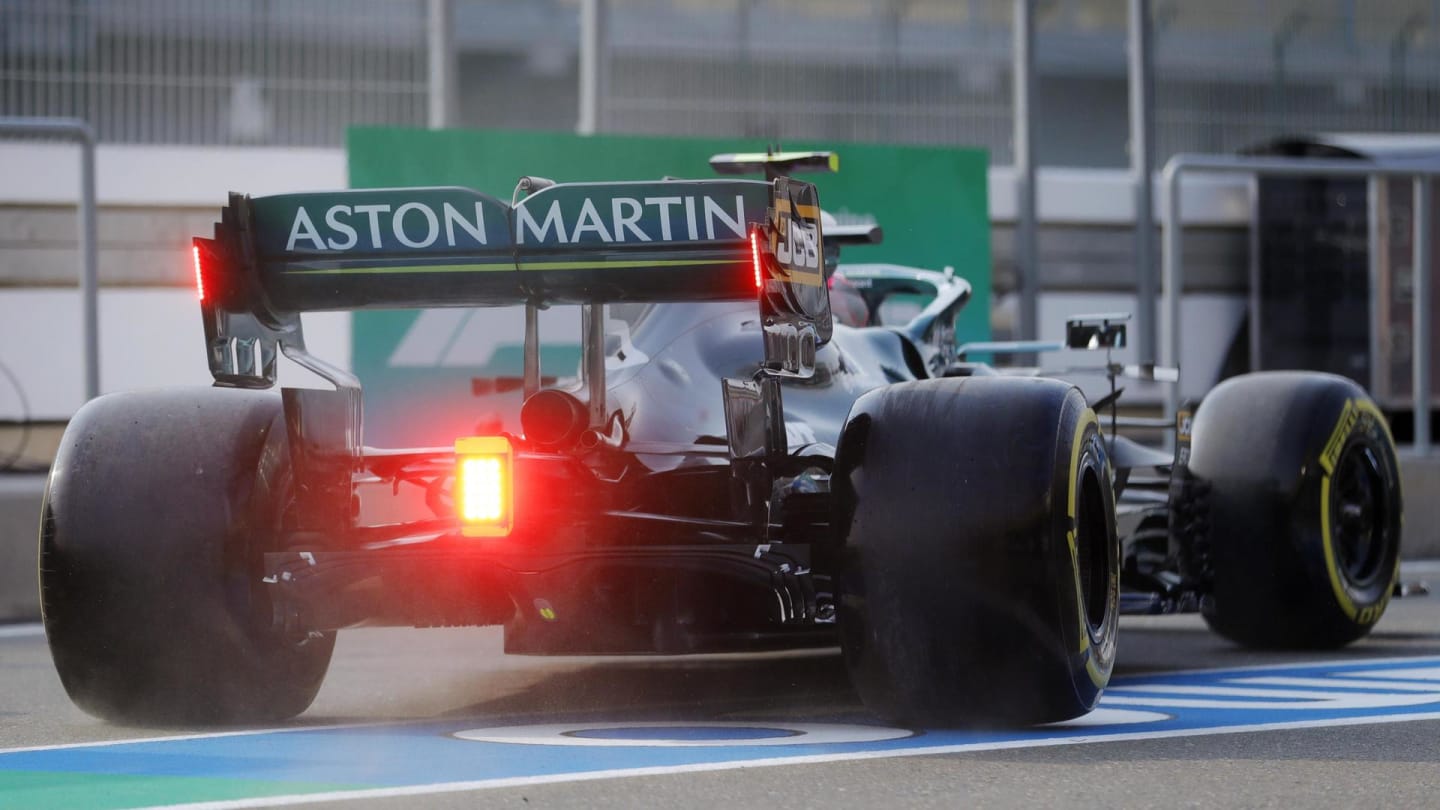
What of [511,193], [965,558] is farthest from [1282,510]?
[511,193]

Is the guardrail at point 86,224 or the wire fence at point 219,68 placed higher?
the wire fence at point 219,68

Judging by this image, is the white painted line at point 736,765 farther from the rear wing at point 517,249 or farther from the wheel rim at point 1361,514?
the wheel rim at point 1361,514

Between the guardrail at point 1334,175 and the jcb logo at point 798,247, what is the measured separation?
6.60 metres

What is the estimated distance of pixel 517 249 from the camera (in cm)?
548

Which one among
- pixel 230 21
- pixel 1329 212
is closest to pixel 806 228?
pixel 230 21

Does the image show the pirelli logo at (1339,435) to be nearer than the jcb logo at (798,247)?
No

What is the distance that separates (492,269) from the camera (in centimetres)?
550

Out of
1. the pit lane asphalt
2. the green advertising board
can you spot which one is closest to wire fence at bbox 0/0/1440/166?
the green advertising board

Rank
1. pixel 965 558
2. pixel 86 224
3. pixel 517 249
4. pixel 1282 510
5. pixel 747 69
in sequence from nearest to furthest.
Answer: pixel 965 558 < pixel 517 249 < pixel 1282 510 < pixel 86 224 < pixel 747 69

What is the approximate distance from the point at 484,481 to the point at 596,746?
2.33 ft

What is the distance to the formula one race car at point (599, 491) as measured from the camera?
5344 millimetres

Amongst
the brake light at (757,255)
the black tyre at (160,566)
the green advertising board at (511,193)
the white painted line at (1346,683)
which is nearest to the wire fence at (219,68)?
the green advertising board at (511,193)

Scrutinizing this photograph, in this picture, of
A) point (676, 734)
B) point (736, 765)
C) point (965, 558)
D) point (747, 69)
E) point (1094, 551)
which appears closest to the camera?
point (736, 765)

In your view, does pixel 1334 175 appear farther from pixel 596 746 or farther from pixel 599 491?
pixel 596 746
